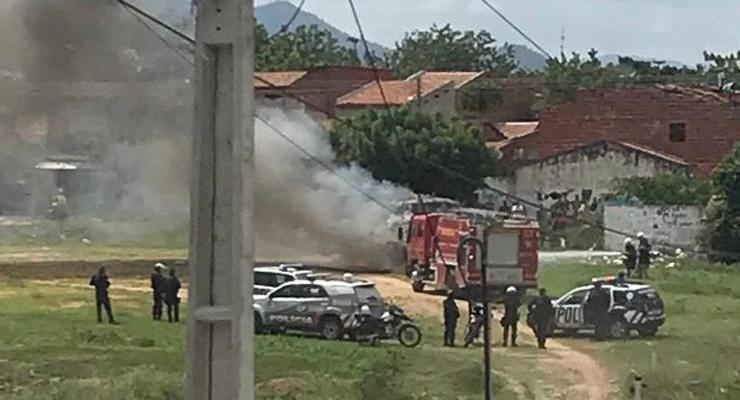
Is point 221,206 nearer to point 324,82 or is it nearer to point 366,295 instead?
point 366,295

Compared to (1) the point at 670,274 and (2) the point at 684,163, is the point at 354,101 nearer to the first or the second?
(2) the point at 684,163

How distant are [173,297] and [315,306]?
9.07ft

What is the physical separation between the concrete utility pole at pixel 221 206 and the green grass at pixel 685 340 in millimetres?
11623

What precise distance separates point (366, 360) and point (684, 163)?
73.9 ft

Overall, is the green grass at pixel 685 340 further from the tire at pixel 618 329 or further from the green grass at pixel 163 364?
the green grass at pixel 163 364

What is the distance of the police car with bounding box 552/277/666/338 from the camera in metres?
24.8

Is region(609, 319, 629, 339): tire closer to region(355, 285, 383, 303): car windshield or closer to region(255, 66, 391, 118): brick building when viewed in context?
region(355, 285, 383, 303): car windshield

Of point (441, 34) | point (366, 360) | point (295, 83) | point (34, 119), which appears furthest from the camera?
point (441, 34)

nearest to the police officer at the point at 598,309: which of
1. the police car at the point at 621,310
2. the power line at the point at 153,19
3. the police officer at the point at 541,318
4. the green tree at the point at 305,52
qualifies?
the police car at the point at 621,310

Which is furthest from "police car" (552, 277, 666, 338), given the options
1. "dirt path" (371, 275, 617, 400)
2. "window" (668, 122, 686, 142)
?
"window" (668, 122, 686, 142)

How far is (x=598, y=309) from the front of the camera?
992 inches

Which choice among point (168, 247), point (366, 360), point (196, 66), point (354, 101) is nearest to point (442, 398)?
point (366, 360)

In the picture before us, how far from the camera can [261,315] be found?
25.1 meters

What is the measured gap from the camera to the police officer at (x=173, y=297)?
25.9 metres
